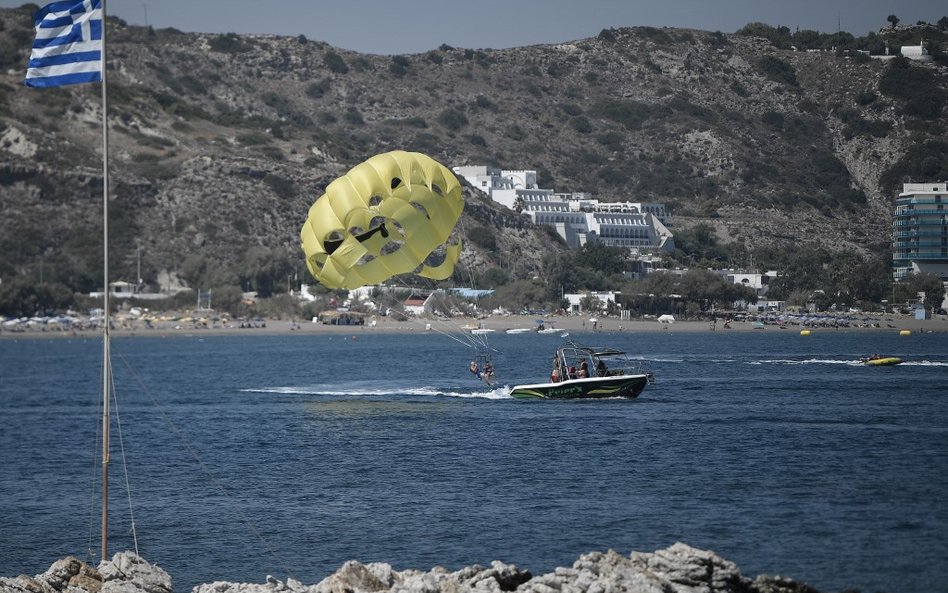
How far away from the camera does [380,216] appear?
44844 mm

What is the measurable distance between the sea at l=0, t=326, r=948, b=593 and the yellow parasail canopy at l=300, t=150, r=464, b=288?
5.21 metres

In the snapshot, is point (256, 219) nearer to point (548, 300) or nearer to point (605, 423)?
point (548, 300)

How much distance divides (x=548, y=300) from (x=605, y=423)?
3933 inches

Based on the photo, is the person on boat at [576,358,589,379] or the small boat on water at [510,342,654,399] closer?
the small boat on water at [510,342,654,399]

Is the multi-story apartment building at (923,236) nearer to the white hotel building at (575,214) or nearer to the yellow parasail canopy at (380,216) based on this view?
the white hotel building at (575,214)

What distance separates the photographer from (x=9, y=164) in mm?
153625

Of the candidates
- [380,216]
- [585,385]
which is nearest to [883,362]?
[585,385]

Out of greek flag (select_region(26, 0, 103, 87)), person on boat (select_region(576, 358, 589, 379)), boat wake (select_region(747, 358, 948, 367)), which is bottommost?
boat wake (select_region(747, 358, 948, 367))

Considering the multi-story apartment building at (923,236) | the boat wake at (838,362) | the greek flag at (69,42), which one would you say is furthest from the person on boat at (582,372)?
the multi-story apartment building at (923,236)

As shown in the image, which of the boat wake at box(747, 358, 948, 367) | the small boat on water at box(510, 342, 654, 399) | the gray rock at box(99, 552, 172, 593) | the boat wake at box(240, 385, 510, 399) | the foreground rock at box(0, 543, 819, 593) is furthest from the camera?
the boat wake at box(747, 358, 948, 367)

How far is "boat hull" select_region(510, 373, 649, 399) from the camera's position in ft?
174

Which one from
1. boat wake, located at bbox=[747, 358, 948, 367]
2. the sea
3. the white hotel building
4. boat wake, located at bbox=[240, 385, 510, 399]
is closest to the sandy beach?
boat wake, located at bbox=[747, 358, 948, 367]

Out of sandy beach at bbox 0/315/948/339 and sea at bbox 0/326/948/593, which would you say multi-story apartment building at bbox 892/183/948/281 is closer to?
sandy beach at bbox 0/315/948/339

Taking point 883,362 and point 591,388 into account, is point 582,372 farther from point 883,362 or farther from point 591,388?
point 883,362
